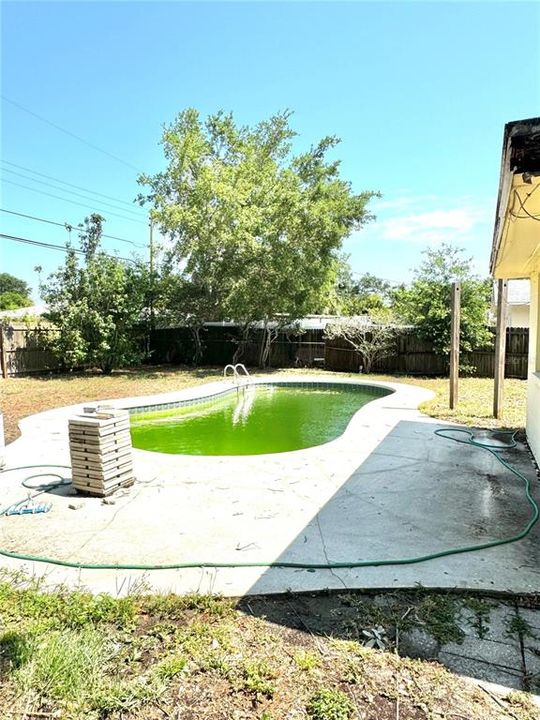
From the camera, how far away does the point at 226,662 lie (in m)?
2.06

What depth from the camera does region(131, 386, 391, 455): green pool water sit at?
6.86 metres

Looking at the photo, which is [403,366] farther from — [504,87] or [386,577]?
[386,577]

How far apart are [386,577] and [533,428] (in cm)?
372

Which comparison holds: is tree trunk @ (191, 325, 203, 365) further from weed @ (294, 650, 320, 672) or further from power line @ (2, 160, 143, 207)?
weed @ (294, 650, 320, 672)

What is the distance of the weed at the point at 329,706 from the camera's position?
175cm

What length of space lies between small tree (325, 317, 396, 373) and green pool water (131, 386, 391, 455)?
117 inches

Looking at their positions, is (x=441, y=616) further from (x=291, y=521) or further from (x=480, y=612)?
(x=291, y=521)

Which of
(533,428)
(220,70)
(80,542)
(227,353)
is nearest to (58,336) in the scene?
(227,353)

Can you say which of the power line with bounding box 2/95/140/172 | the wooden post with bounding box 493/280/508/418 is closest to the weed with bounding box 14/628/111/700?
the wooden post with bounding box 493/280/508/418

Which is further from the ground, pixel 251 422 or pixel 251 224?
pixel 251 224

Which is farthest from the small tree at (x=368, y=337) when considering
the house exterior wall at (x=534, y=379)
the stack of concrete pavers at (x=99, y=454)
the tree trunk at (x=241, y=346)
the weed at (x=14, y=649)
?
the weed at (x=14, y=649)

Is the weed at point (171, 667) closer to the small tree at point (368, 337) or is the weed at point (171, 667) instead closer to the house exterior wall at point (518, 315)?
the small tree at point (368, 337)

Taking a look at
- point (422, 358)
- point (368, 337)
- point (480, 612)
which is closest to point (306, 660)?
point (480, 612)

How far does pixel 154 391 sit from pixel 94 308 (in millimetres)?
4782
